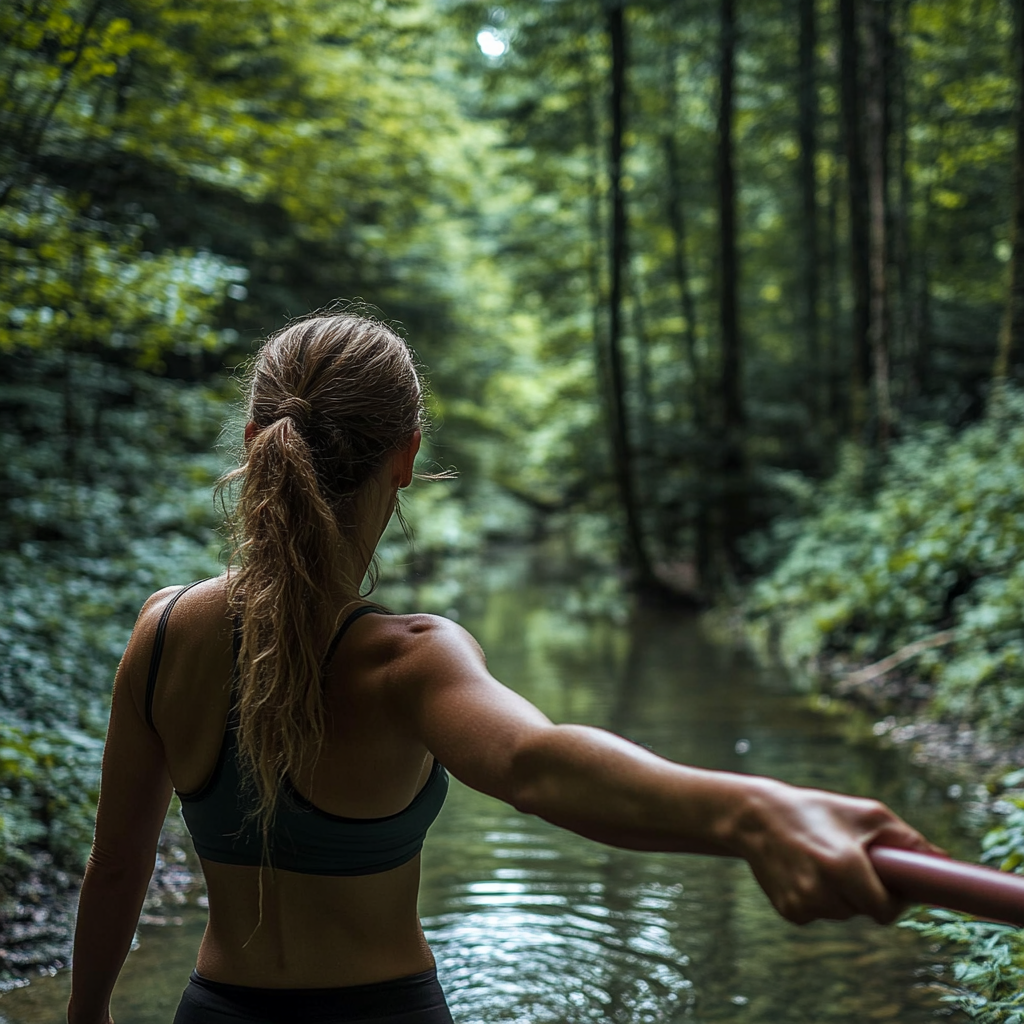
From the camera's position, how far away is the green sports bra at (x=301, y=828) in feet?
5.34

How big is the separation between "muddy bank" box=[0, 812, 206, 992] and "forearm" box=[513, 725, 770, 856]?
3.60 meters

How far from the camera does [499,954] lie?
467 centimetres

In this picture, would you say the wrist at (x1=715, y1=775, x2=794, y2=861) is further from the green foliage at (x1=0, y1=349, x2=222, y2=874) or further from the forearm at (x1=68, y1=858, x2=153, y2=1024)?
the green foliage at (x1=0, y1=349, x2=222, y2=874)

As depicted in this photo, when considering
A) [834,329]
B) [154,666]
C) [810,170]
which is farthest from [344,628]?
[834,329]

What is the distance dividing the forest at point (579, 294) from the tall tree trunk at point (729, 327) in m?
0.07

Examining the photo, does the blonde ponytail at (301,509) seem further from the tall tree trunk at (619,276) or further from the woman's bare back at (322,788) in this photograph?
the tall tree trunk at (619,276)

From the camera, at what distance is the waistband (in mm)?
1675

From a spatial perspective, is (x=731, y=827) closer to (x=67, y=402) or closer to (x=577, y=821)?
(x=577, y=821)

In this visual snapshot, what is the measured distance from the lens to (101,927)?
1.93 m

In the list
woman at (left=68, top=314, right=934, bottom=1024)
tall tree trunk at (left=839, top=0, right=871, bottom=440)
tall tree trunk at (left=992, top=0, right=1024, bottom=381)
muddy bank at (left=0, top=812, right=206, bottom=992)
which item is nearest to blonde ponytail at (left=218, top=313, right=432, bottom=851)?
woman at (left=68, top=314, right=934, bottom=1024)

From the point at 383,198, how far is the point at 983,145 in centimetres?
1065

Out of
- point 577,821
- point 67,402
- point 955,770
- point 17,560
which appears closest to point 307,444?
point 577,821

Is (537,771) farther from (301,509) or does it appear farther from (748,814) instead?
(301,509)

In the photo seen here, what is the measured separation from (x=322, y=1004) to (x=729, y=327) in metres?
16.4
